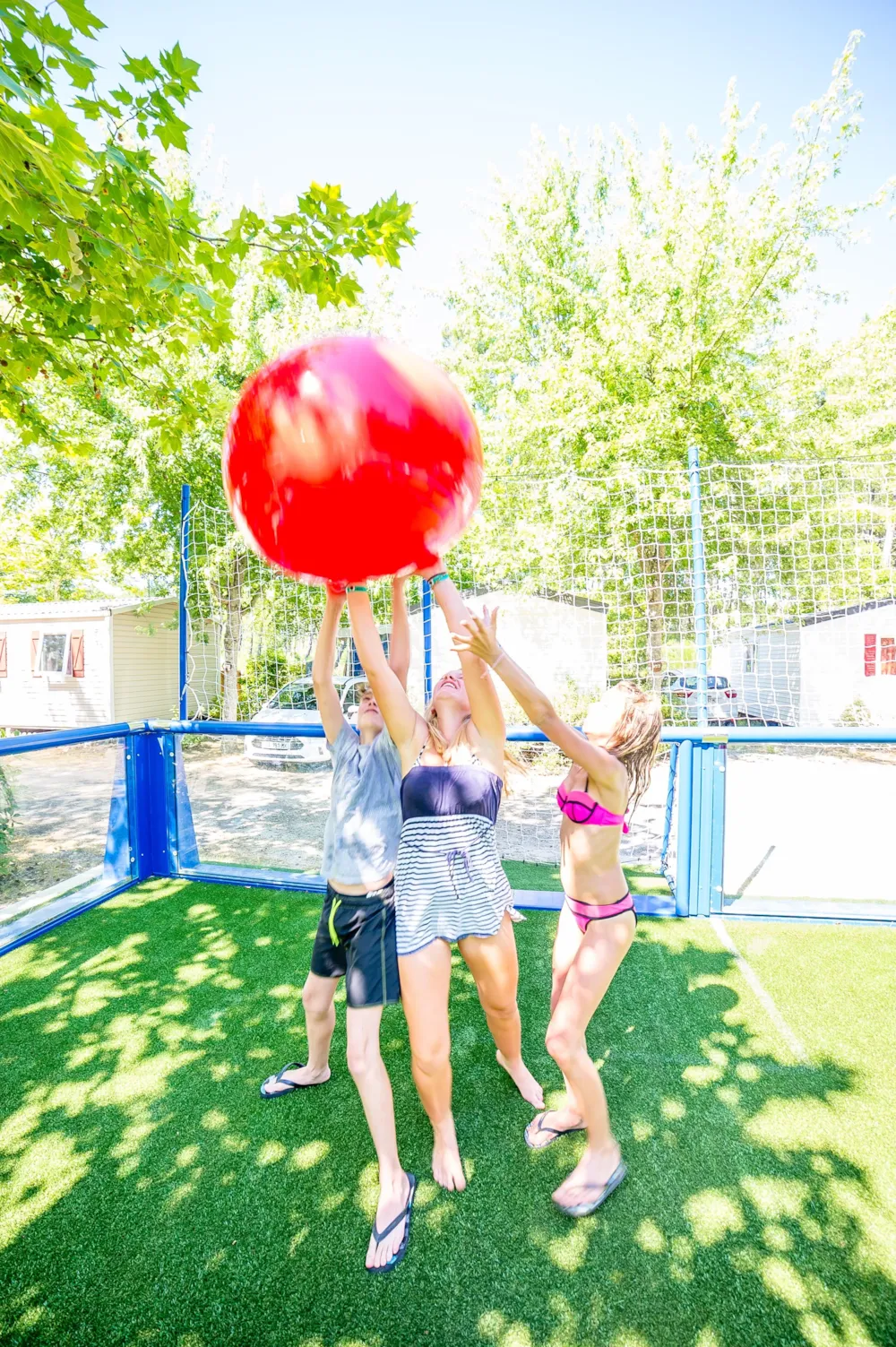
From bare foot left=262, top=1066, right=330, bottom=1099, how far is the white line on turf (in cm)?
221

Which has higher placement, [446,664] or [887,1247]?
[446,664]

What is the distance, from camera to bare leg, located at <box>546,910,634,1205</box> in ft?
7.35

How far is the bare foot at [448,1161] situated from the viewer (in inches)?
91.7

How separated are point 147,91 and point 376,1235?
16.5 ft

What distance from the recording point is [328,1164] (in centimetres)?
247

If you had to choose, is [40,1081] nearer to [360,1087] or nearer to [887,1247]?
[360,1087]

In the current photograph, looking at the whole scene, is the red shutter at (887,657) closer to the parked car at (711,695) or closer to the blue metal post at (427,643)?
the parked car at (711,695)

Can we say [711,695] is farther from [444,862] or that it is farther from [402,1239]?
[402,1239]

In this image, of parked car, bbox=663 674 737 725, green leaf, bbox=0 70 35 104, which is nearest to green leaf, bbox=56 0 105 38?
green leaf, bbox=0 70 35 104

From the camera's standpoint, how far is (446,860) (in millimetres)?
2262

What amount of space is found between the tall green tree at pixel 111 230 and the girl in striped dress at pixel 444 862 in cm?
213

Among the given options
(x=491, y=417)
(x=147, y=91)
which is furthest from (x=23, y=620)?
(x=147, y=91)

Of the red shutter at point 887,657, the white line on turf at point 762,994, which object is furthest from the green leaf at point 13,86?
the red shutter at point 887,657

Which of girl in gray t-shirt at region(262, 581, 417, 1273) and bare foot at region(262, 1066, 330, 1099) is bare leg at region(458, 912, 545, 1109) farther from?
bare foot at region(262, 1066, 330, 1099)
